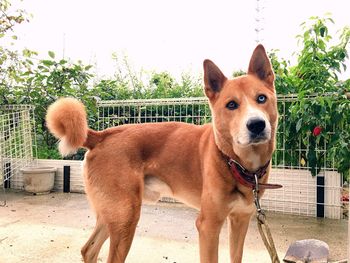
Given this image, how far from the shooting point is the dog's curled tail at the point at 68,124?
75.0 inches

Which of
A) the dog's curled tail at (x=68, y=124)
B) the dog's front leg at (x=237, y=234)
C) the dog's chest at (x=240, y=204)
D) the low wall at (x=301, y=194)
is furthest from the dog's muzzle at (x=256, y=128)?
the low wall at (x=301, y=194)

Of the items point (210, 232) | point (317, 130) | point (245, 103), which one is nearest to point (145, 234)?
point (210, 232)

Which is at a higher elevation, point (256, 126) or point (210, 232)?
point (256, 126)

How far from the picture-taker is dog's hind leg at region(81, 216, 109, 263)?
2.08 m

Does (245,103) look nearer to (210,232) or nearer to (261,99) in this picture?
(261,99)

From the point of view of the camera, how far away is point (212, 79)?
71.7 inches

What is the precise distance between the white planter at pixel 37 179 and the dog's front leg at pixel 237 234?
295cm

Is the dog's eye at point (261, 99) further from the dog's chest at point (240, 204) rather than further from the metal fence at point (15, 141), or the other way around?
the metal fence at point (15, 141)

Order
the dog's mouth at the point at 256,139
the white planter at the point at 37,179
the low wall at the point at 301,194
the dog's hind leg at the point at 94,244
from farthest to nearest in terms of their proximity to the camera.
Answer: the white planter at the point at 37,179 < the low wall at the point at 301,194 < the dog's hind leg at the point at 94,244 < the dog's mouth at the point at 256,139

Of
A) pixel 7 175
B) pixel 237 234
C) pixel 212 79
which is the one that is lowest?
pixel 7 175

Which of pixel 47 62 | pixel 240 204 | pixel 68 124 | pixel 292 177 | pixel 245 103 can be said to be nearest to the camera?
pixel 245 103

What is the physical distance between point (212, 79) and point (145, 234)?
157cm

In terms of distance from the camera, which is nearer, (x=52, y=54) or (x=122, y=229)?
(x=122, y=229)

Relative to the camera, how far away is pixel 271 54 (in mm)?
3719
